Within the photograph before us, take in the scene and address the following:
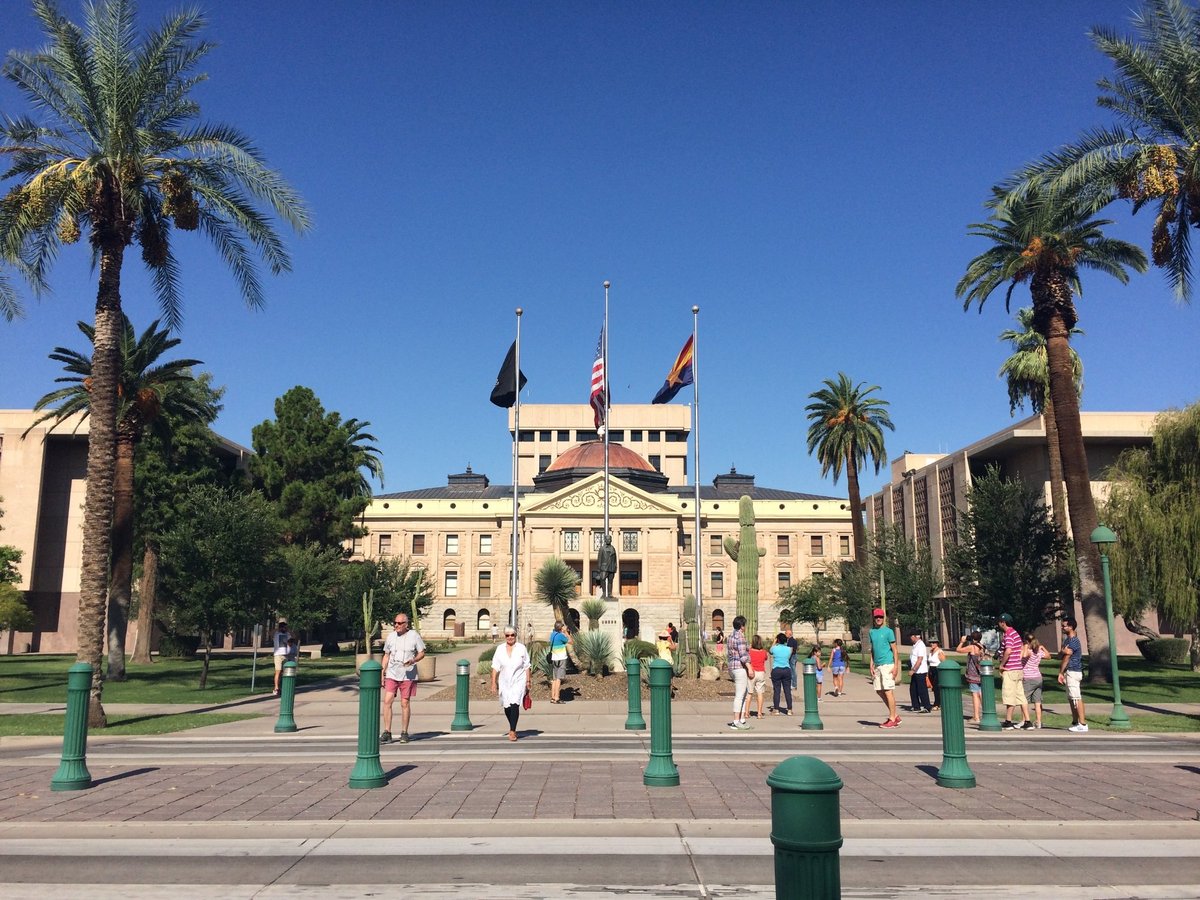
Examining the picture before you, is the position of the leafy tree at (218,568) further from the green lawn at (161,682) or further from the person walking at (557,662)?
the person walking at (557,662)

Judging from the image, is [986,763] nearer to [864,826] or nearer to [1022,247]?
[864,826]

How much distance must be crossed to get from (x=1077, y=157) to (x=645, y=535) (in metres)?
66.8

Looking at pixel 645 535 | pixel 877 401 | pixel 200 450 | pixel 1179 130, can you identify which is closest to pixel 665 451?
pixel 645 535

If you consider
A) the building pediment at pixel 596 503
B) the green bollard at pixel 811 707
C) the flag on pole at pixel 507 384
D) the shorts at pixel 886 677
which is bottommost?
the green bollard at pixel 811 707

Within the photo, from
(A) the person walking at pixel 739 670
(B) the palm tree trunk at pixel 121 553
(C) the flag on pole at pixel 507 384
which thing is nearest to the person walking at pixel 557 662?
(A) the person walking at pixel 739 670

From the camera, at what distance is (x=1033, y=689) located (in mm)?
16438

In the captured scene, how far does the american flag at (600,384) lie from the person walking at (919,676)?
1532 cm

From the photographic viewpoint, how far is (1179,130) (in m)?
20.1

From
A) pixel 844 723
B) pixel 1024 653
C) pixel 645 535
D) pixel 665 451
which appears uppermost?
pixel 665 451

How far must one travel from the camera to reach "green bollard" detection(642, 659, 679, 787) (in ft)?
31.2

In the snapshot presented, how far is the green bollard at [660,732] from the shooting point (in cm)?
952

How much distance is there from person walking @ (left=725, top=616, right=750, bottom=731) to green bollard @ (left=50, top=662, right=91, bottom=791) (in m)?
9.99

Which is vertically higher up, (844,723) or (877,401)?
(877,401)

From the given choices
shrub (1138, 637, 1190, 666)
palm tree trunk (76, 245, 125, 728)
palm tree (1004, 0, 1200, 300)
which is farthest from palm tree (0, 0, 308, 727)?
shrub (1138, 637, 1190, 666)
